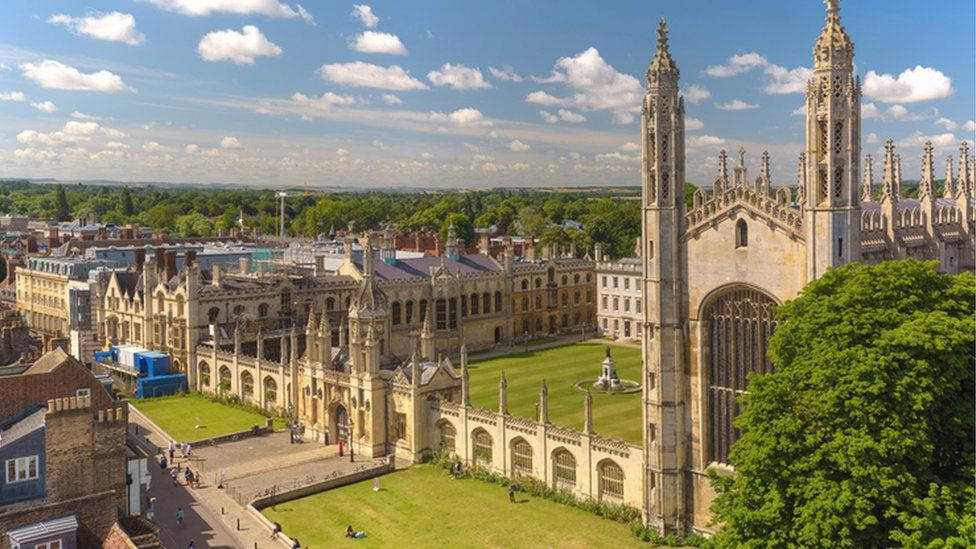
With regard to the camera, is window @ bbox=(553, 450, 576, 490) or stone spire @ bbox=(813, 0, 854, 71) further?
window @ bbox=(553, 450, 576, 490)

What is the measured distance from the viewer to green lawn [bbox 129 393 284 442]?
51688 millimetres

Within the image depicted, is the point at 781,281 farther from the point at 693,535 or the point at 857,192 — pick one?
the point at 693,535

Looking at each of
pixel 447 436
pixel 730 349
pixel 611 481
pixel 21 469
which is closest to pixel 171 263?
pixel 447 436

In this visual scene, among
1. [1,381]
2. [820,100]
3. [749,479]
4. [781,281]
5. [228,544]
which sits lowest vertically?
[228,544]

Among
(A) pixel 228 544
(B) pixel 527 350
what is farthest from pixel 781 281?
(B) pixel 527 350

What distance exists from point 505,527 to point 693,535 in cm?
761

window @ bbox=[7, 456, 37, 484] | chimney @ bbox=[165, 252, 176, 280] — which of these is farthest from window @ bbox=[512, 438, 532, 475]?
chimney @ bbox=[165, 252, 176, 280]

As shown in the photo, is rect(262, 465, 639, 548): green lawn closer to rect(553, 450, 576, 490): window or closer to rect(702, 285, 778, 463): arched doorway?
rect(553, 450, 576, 490): window

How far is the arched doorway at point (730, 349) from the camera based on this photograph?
31.9m

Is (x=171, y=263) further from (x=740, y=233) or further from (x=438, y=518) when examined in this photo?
(x=740, y=233)

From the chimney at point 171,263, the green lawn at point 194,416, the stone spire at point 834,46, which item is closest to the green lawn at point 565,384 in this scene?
the green lawn at point 194,416

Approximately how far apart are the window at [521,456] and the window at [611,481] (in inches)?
170

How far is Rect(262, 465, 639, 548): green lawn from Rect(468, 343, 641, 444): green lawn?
11351mm

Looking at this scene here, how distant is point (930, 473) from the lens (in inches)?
891
